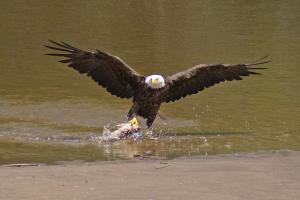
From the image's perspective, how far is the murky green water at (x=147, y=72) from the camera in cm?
867

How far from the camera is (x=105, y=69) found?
383 inches

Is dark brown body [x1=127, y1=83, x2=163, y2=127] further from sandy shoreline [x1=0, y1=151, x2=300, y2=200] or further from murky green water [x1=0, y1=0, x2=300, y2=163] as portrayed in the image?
sandy shoreline [x1=0, y1=151, x2=300, y2=200]

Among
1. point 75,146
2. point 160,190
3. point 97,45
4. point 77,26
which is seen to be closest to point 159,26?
point 77,26

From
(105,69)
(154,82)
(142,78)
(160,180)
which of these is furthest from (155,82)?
(160,180)

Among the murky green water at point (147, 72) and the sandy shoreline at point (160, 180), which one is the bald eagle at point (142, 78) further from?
the sandy shoreline at point (160, 180)

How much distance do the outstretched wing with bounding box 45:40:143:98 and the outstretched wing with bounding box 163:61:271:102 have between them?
0.39 metres

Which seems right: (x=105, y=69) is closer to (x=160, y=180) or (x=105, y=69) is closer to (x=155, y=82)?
(x=155, y=82)

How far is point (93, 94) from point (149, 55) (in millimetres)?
3118

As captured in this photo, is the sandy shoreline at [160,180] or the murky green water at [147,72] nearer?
the sandy shoreline at [160,180]

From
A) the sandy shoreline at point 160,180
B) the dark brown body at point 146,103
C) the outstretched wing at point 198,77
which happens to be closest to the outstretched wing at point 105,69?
the dark brown body at point 146,103

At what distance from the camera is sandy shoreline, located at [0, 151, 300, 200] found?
6.07m

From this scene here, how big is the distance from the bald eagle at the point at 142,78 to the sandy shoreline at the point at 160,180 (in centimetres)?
222

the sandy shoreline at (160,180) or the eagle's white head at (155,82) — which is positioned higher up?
the eagle's white head at (155,82)

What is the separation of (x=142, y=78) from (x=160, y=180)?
129 inches
